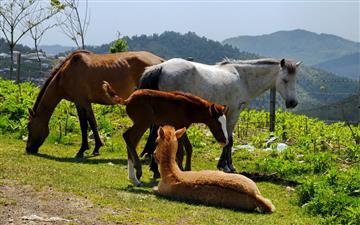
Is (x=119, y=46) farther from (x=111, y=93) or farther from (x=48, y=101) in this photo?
(x=111, y=93)

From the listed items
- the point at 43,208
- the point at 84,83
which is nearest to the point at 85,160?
the point at 84,83

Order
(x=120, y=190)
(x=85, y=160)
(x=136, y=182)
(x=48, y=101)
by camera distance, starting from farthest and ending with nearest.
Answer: (x=48, y=101), (x=85, y=160), (x=136, y=182), (x=120, y=190)

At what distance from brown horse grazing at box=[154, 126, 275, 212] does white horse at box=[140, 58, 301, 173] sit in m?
2.69

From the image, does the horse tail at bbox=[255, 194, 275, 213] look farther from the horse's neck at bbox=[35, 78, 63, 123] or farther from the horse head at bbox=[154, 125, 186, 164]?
the horse's neck at bbox=[35, 78, 63, 123]

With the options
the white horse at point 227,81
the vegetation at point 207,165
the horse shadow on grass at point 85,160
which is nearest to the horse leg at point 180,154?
the vegetation at point 207,165

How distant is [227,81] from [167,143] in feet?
11.5

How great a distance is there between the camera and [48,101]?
13203mm

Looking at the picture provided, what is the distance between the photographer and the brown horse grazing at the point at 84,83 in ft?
42.8

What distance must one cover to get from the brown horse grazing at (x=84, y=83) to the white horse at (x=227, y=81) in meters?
1.61

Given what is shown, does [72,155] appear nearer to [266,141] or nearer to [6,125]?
[6,125]

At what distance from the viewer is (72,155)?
13.1 meters

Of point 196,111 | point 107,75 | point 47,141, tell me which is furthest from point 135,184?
point 47,141

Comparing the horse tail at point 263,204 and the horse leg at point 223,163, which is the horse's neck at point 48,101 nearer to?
the horse leg at point 223,163

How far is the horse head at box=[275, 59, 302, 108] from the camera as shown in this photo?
1226cm
